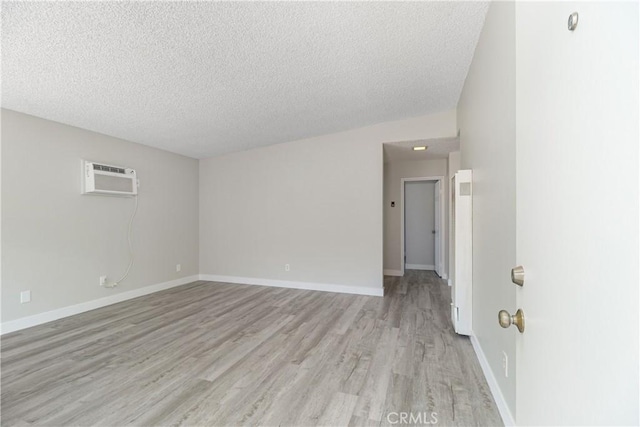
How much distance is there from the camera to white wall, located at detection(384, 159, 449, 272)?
19.0ft

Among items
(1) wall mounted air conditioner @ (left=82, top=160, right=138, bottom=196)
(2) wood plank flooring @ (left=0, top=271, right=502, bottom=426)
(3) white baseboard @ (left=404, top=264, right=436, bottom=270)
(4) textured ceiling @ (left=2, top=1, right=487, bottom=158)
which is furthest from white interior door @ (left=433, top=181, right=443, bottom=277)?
(1) wall mounted air conditioner @ (left=82, top=160, right=138, bottom=196)

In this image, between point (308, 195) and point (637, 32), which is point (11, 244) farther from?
point (637, 32)

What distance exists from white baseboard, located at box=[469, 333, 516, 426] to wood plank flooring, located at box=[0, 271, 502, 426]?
5 cm

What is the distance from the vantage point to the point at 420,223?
21.8 feet

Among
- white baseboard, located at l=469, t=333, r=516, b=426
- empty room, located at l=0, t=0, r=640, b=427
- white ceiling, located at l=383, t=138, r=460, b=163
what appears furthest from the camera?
white ceiling, located at l=383, t=138, r=460, b=163

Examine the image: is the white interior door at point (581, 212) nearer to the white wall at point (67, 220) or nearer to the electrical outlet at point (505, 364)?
the electrical outlet at point (505, 364)

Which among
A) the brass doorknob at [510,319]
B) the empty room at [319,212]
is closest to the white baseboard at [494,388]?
the empty room at [319,212]

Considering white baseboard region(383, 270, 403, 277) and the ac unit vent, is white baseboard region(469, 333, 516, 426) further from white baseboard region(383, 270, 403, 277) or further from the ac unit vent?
the ac unit vent

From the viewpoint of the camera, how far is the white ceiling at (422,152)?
14.0 ft

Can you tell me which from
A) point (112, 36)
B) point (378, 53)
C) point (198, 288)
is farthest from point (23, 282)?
point (378, 53)

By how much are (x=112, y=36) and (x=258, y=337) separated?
2.76 metres

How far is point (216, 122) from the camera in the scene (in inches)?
146

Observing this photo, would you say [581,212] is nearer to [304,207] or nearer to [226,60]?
[226,60]

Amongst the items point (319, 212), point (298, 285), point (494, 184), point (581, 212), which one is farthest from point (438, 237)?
point (581, 212)
